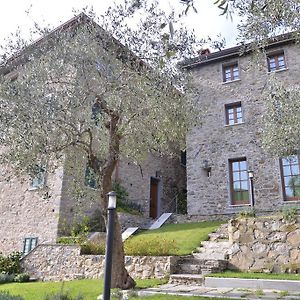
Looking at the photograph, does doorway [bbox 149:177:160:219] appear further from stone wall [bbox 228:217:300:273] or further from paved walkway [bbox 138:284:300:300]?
paved walkway [bbox 138:284:300:300]

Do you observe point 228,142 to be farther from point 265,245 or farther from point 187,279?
point 187,279

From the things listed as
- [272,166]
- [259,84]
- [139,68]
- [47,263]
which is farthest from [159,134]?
[259,84]

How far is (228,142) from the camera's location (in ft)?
52.3

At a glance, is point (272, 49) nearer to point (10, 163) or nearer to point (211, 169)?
point (211, 169)

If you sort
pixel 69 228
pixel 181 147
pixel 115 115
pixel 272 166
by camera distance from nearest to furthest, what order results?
pixel 115 115
pixel 181 147
pixel 69 228
pixel 272 166

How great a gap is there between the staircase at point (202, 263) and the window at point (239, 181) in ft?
14.9

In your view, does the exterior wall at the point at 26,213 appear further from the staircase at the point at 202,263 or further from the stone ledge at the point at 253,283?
the stone ledge at the point at 253,283

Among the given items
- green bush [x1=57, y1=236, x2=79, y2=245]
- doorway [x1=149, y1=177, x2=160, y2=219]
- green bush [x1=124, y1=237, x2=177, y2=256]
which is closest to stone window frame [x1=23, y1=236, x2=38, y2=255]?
green bush [x1=57, y1=236, x2=79, y2=245]

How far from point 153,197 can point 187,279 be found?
10.5m

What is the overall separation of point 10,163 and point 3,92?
1.65m

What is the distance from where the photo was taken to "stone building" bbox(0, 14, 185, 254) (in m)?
9.74

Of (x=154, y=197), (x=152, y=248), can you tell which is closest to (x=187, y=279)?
(x=152, y=248)

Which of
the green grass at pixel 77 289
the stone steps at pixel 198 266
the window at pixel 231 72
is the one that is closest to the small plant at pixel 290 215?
the stone steps at pixel 198 266

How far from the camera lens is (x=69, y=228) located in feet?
43.1
